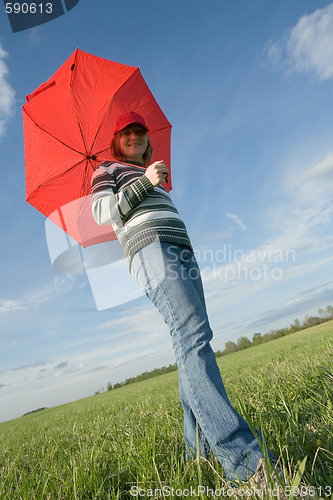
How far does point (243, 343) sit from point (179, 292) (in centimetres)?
3263

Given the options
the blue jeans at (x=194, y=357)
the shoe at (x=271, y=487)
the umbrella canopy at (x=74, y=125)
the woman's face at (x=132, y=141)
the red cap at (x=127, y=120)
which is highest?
the umbrella canopy at (x=74, y=125)

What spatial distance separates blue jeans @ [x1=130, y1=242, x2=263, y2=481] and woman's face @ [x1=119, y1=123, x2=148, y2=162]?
4.20 ft

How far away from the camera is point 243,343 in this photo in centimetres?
3259

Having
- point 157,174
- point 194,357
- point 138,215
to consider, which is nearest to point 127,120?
point 157,174

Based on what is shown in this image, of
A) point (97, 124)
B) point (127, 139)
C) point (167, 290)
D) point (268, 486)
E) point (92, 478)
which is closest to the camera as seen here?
point (268, 486)

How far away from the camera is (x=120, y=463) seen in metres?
2.32

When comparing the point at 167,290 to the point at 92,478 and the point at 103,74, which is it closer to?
the point at 92,478

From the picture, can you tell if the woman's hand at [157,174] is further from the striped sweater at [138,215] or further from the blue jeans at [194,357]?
the blue jeans at [194,357]

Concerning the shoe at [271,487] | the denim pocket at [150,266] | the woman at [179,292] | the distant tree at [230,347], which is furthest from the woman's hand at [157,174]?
the distant tree at [230,347]

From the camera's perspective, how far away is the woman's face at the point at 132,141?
3.23m

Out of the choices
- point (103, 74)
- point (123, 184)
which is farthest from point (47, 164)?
point (123, 184)

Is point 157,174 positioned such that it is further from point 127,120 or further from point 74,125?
point 74,125

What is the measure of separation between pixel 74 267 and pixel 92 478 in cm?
289

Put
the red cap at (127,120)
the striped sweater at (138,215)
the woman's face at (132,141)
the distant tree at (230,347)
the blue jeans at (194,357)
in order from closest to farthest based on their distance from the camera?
the blue jeans at (194,357) → the striped sweater at (138,215) → the red cap at (127,120) → the woman's face at (132,141) → the distant tree at (230,347)
